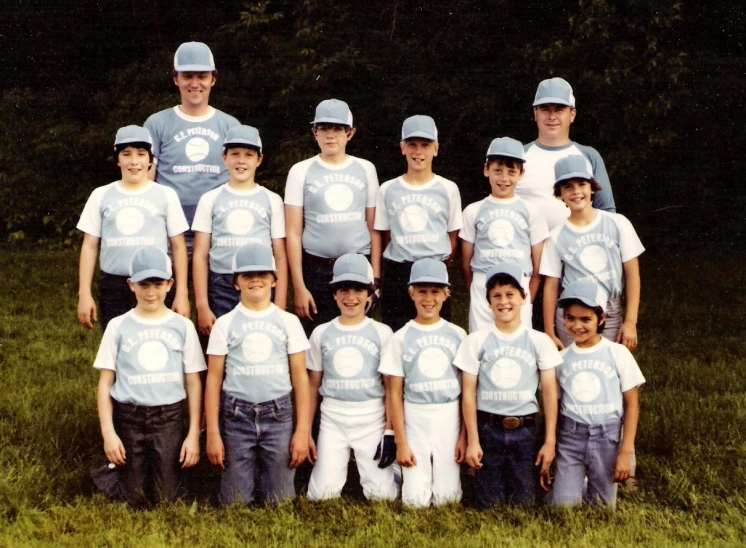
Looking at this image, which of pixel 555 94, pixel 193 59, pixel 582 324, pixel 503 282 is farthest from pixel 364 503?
pixel 193 59

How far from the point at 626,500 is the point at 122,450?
290 centimetres

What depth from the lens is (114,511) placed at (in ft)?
16.7

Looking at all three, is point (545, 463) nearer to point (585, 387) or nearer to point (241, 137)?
point (585, 387)

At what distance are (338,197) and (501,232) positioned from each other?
1037mm

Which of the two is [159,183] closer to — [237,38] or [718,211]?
[237,38]

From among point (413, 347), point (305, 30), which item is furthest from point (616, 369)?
point (305, 30)

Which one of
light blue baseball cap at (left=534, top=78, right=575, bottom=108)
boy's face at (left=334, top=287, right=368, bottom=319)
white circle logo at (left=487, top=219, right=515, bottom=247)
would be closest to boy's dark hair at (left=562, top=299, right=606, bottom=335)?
white circle logo at (left=487, top=219, right=515, bottom=247)

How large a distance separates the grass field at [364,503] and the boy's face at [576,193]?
1721mm

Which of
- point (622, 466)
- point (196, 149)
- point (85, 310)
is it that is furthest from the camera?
Result: point (196, 149)

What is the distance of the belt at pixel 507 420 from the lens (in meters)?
5.12

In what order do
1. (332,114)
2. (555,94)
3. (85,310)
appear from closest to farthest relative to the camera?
Result: (85,310)
(332,114)
(555,94)

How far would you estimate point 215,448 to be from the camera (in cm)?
517

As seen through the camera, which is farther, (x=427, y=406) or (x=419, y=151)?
(x=419, y=151)

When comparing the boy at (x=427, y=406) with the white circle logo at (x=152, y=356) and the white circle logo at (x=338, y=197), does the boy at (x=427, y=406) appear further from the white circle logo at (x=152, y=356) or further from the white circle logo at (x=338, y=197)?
the white circle logo at (x=152, y=356)
